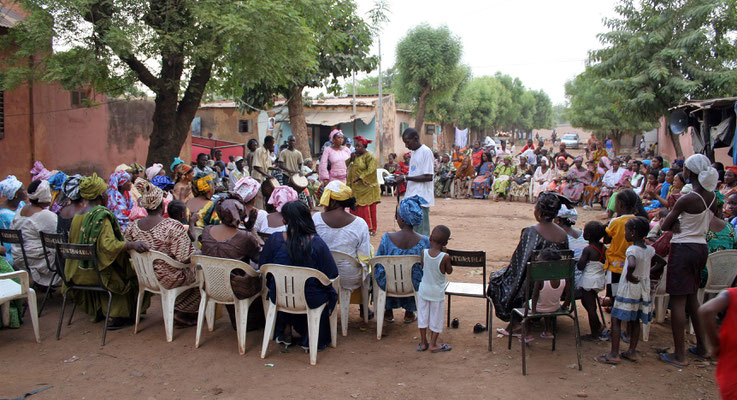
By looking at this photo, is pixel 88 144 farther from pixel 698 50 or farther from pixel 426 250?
pixel 698 50

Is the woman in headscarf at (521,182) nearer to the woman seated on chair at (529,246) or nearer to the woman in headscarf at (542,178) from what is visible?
the woman in headscarf at (542,178)

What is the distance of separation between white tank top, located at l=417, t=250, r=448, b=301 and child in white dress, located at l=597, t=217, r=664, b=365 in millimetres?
1409

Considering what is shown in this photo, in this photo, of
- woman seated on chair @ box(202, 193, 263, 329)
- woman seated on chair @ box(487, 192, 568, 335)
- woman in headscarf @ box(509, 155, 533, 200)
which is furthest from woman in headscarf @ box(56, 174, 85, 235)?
woman in headscarf @ box(509, 155, 533, 200)

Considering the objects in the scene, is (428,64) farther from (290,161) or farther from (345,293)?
(345,293)

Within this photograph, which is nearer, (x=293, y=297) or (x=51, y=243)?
(x=293, y=297)

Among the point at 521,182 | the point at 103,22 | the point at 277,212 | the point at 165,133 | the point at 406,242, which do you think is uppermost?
the point at 103,22

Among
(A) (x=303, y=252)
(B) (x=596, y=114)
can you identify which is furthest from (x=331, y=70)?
(B) (x=596, y=114)

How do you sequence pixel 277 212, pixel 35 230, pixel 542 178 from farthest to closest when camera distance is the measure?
pixel 542 178 < pixel 35 230 < pixel 277 212

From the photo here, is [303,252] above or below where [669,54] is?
below

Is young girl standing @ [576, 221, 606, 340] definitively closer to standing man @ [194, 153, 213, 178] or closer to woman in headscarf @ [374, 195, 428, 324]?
woman in headscarf @ [374, 195, 428, 324]

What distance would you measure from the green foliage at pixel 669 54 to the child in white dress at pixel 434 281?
1165 cm

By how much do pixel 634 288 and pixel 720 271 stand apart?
1.28 metres

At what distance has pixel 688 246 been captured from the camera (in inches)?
180

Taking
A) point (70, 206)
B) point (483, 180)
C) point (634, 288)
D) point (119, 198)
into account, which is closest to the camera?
point (634, 288)
